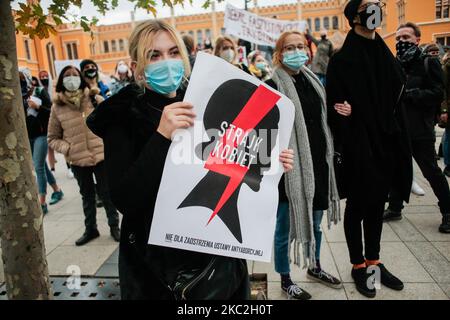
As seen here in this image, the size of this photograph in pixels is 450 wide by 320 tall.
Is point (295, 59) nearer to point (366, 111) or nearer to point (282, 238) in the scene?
point (366, 111)

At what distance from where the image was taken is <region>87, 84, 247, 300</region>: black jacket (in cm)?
126

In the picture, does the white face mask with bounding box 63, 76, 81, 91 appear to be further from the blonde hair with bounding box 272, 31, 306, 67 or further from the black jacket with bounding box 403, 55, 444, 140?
the black jacket with bounding box 403, 55, 444, 140

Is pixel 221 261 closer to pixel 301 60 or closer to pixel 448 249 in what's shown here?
pixel 301 60

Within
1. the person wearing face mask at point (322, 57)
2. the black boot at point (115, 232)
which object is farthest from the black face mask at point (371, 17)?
the person wearing face mask at point (322, 57)

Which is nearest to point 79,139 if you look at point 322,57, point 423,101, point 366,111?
point 366,111

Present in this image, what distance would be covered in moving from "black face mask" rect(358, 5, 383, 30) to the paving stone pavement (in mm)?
2063

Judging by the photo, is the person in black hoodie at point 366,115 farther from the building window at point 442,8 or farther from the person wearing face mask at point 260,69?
the person wearing face mask at point 260,69

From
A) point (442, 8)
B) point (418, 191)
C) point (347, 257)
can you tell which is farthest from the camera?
point (418, 191)

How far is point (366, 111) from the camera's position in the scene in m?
2.69

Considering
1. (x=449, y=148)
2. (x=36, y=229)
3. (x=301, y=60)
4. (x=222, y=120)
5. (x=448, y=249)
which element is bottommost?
(x=448, y=249)

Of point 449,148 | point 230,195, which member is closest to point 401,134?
point 230,195

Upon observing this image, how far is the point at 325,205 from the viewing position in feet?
9.07

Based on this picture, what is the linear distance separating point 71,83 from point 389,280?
12.7 ft

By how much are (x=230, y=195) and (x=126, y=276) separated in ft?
1.81
